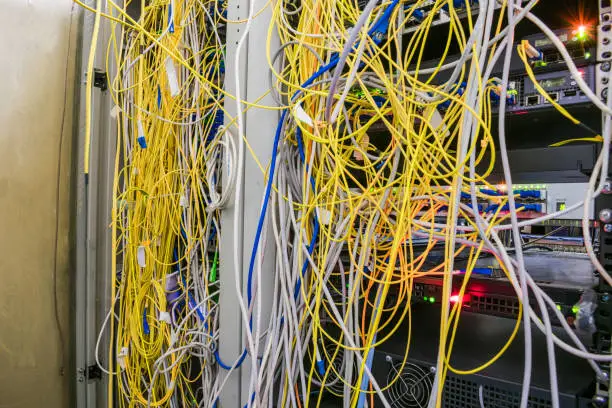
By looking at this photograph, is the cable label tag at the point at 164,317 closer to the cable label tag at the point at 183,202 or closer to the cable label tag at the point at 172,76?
the cable label tag at the point at 183,202

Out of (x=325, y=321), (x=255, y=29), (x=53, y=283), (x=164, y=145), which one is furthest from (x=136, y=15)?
(x=325, y=321)

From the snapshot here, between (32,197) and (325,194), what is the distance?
998mm

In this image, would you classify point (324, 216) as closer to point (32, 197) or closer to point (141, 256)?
point (141, 256)

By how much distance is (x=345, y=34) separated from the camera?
0.74 metres

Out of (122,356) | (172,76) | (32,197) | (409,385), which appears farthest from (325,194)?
(32,197)

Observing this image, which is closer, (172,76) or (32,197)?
(172,76)

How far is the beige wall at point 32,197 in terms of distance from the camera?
119cm

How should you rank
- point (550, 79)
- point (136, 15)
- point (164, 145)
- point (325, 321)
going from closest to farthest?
point (550, 79)
point (325, 321)
point (164, 145)
point (136, 15)

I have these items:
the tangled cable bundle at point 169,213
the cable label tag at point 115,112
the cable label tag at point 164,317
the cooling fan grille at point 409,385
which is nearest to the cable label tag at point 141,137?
the tangled cable bundle at point 169,213

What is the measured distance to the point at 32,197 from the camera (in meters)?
1.24

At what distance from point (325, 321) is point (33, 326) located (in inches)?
38.3

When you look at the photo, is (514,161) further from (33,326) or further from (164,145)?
(33,326)

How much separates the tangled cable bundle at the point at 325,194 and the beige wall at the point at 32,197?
0.60 ft

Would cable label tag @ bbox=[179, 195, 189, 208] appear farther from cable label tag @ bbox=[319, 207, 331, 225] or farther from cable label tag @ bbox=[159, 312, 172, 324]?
cable label tag @ bbox=[319, 207, 331, 225]
